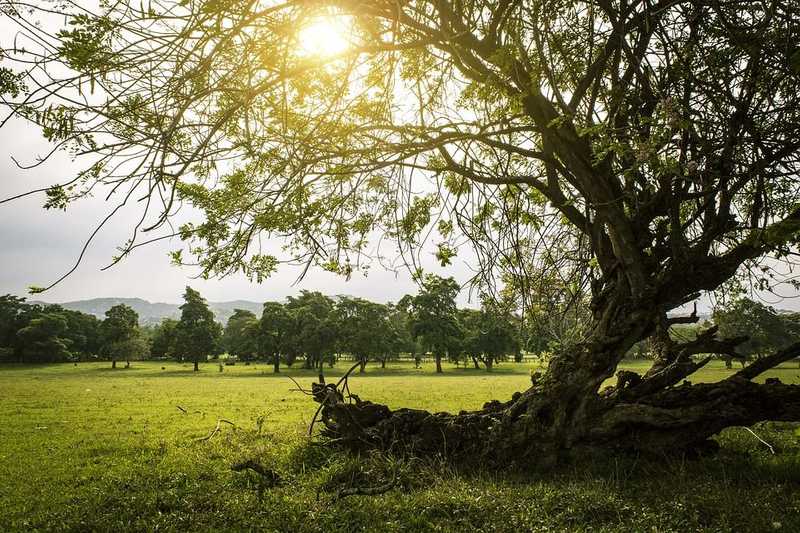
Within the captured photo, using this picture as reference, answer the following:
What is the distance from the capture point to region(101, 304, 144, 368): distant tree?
65.6m

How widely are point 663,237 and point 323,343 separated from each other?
54.8 metres

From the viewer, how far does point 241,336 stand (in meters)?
82.5

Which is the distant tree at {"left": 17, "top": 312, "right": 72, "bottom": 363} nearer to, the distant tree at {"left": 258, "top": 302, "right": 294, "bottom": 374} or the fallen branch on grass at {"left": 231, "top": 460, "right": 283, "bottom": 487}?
the distant tree at {"left": 258, "top": 302, "right": 294, "bottom": 374}

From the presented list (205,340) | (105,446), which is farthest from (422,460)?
(205,340)

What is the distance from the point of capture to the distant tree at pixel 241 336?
72.7 meters

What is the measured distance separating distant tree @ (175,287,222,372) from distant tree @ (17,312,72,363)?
22.7 m

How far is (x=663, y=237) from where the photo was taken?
315 inches

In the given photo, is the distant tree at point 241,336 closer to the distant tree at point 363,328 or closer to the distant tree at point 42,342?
the distant tree at point 363,328

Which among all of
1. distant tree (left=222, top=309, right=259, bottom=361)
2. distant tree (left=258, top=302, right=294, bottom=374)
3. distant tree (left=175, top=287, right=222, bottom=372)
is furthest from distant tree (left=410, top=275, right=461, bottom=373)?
distant tree (left=175, top=287, right=222, bottom=372)

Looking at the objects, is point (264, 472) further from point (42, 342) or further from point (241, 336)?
point (42, 342)

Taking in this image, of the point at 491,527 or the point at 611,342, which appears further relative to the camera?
the point at 611,342

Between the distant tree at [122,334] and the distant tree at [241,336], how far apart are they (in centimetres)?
1587

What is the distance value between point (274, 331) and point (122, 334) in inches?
987

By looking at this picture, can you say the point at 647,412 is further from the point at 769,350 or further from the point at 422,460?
the point at 769,350
